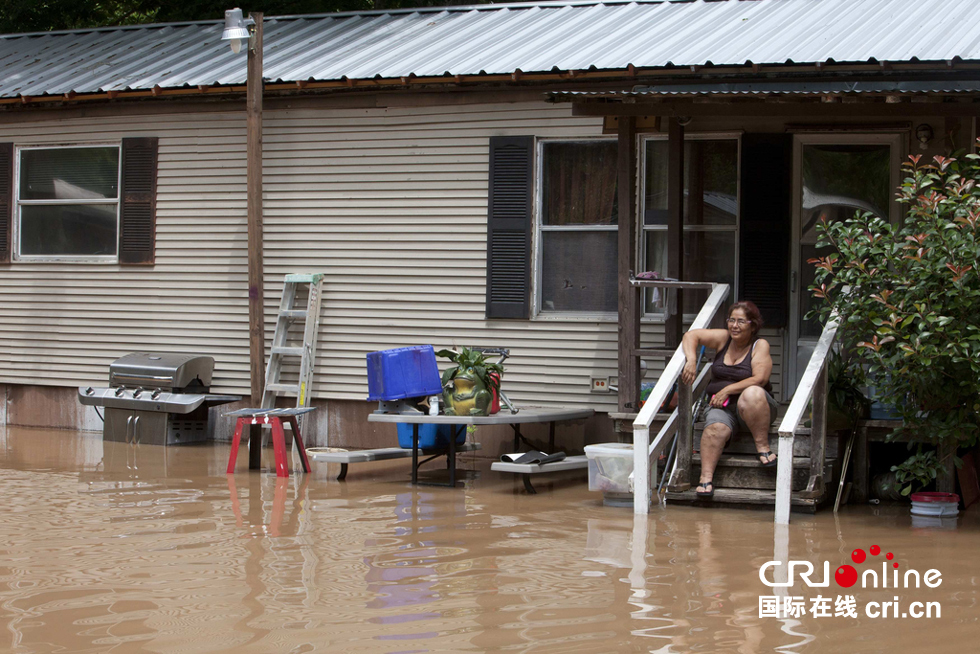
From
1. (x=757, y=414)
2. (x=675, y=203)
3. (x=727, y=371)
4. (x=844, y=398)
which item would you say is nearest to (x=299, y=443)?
(x=727, y=371)

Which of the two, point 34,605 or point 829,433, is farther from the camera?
point 829,433

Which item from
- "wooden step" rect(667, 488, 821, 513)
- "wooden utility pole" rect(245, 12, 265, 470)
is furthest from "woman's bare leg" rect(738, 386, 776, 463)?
"wooden utility pole" rect(245, 12, 265, 470)

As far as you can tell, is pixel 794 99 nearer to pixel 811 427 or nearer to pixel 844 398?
pixel 844 398

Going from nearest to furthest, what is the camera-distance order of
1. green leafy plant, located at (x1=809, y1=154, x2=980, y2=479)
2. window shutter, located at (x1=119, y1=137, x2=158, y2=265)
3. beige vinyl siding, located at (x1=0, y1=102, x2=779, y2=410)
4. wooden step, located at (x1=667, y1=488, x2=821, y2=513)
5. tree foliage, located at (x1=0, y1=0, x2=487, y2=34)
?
1. green leafy plant, located at (x1=809, y1=154, x2=980, y2=479)
2. wooden step, located at (x1=667, y1=488, x2=821, y2=513)
3. beige vinyl siding, located at (x1=0, y1=102, x2=779, y2=410)
4. window shutter, located at (x1=119, y1=137, x2=158, y2=265)
5. tree foliage, located at (x1=0, y1=0, x2=487, y2=34)

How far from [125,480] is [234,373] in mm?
2698

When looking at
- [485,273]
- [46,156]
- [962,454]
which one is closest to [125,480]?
[485,273]

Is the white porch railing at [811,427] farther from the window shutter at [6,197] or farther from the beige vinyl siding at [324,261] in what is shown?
the window shutter at [6,197]

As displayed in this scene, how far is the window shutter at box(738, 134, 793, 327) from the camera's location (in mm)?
9531

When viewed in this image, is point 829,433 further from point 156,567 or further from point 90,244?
point 90,244

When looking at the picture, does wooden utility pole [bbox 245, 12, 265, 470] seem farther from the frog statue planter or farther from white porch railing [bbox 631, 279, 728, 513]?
white porch railing [bbox 631, 279, 728, 513]

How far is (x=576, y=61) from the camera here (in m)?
10.0

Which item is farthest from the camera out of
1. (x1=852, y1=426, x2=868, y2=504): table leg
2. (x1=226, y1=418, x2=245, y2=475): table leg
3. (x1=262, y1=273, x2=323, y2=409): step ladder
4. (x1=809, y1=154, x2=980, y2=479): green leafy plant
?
(x1=262, y1=273, x2=323, y2=409): step ladder

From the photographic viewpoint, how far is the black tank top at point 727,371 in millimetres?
7934

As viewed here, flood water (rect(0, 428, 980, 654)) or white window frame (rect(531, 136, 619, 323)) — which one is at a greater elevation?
white window frame (rect(531, 136, 619, 323))
